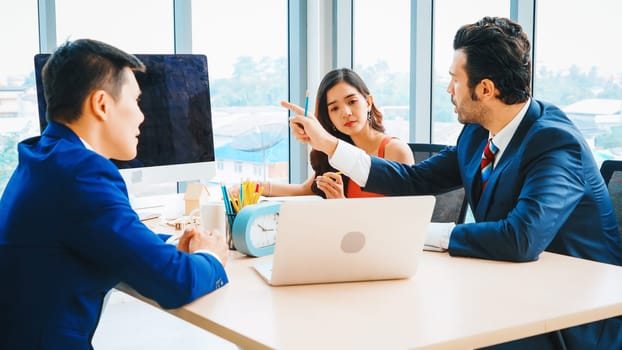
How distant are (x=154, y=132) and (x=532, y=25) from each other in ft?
6.28

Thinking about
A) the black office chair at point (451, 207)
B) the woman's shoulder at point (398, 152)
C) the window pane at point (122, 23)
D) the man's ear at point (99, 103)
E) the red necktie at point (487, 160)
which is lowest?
the black office chair at point (451, 207)

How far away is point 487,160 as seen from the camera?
6.77 feet

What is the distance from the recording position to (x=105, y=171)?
1.42 m

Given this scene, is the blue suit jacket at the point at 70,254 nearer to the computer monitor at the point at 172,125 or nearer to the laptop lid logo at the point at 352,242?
the laptop lid logo at the point at 352,242

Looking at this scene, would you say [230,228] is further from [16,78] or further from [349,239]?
[16,78]

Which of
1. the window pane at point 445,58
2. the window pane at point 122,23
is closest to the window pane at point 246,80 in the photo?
the window pane at point 122,23

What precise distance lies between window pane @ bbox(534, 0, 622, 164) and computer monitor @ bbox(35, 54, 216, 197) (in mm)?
1692

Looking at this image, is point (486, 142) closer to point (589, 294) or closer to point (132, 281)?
point (589, 294)

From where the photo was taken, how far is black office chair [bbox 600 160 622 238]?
2002 millimetres

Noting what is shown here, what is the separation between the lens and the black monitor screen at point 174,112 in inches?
92.7

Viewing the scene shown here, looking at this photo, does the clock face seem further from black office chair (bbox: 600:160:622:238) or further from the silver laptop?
black office chair (bbox: 600:160:622:238)

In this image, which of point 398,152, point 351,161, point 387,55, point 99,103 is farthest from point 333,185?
point 387,55

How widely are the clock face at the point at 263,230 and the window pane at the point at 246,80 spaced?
2.42 metres

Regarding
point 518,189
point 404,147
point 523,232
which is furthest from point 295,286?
point 404,147
